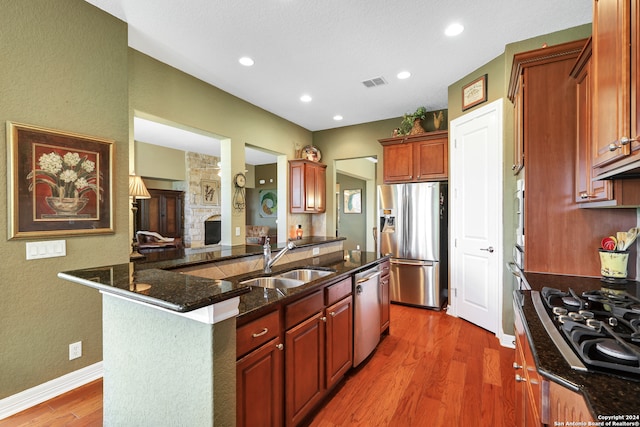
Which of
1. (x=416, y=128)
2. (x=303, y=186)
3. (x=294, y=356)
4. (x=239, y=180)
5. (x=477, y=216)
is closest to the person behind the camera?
(x=294, y=356)

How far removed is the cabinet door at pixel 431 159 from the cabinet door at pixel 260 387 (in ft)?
11.4

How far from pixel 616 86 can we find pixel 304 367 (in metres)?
2.06

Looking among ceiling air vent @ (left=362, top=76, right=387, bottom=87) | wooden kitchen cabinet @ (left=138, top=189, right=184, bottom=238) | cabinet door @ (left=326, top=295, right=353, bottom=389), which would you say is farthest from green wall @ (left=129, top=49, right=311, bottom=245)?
wooden kitchen cabinet @ (left=138, top=189, right=184, bottom=238)

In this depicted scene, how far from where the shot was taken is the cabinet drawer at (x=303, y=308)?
1.67 m

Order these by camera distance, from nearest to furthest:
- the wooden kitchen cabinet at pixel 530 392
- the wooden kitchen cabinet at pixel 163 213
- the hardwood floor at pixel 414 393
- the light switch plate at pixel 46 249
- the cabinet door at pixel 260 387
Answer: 1. the wooden kitchen cabinet at pixel 530 392
2. the cabinet door at pixel 260 387
3. the hardwood floor at pixel 414 393
4. the light switch plate at pixel 46 249
5. the wooden kitchen cabinet at pixel 163 213

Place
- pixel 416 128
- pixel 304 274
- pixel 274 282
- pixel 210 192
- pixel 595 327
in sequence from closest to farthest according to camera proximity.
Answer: pixel 595 327, pixel 274 282, pixel 304 274, pixel 416 128, pixel 210 192

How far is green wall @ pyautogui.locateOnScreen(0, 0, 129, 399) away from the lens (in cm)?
198

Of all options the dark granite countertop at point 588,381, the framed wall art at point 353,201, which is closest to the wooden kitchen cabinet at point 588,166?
the dark granite countertop at point 588,381

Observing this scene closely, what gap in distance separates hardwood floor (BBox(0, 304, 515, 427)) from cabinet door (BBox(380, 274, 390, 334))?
18 cm

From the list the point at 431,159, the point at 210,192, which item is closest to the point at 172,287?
the point at 431,159

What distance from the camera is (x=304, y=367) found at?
5.90ft

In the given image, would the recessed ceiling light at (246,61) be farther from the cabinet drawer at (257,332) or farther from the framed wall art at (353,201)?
the framed wall art at (353,201)

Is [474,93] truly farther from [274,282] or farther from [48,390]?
[48,390]

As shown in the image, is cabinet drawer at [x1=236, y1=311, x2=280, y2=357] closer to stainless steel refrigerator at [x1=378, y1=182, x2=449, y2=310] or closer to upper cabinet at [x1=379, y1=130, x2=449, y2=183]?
stainless steel refrigerator at [x1=378, y1=182, x2=449, y2=310]
